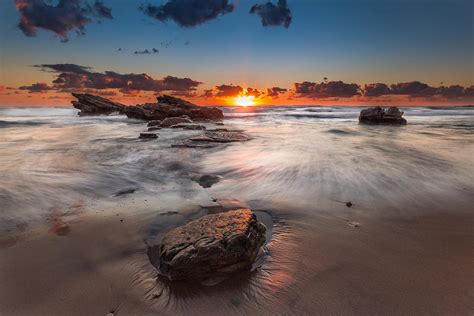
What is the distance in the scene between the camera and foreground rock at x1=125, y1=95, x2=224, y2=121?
996 inches

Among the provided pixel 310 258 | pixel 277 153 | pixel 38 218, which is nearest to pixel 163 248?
pixel 310 258

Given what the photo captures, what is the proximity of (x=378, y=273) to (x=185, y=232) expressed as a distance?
1.83m

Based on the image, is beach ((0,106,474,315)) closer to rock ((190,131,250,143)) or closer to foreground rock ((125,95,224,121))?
rock ((190,131,250,143))

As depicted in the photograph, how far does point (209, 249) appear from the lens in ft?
7.92

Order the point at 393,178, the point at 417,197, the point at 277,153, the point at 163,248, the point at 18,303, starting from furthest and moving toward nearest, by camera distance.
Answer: the point at 277,153 < the point at 393,178 < the point at 417,197 < the point at 163,248 < the point at 18,303

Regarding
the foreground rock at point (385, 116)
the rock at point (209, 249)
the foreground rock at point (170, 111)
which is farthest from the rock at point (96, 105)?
the rock at point (209, 249)

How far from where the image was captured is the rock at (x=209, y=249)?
238cm

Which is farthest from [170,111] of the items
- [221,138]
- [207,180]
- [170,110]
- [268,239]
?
[268,239]

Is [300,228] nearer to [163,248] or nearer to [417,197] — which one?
[163,248]

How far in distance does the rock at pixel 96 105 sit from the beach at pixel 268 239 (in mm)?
33220

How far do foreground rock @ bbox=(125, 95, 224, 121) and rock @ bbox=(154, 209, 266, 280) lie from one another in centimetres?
2342

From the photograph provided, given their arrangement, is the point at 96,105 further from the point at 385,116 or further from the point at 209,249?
the point at 209,249

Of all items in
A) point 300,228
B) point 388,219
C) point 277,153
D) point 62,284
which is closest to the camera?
point 62,284

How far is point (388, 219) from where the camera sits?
361 centimetres
